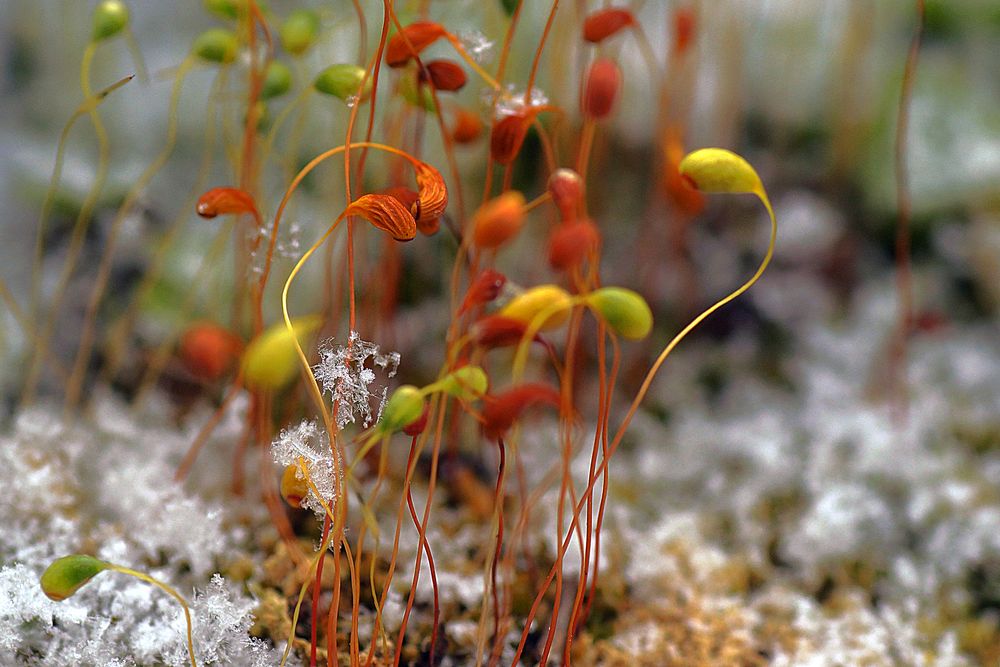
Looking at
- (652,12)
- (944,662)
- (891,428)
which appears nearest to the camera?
(944,662)

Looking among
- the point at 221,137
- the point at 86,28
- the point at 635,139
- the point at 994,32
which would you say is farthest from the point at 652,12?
the point at 86,28

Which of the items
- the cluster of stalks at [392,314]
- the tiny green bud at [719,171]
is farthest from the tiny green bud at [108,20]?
the tiny green bud at [719,171]

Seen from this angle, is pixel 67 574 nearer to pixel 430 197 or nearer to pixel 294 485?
pixel 294 485

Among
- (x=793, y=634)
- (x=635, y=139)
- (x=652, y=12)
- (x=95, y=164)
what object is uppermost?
(x=652, y=12)

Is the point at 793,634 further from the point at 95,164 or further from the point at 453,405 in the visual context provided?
the point at 95,164

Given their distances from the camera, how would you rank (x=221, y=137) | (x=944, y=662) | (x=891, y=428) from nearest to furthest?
(x=944, y=662), (x=891, y=428), (x=221, y=137)

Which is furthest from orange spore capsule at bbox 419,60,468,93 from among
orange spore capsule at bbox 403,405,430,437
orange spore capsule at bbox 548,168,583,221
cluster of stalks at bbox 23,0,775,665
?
orange spore capsule at bbox 403,405,430,437

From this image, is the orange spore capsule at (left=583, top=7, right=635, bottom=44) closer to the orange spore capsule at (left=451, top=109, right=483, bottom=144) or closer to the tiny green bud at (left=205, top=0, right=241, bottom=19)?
the orange spore capsule at (left=451, top=109, right=483, bottom=144)
